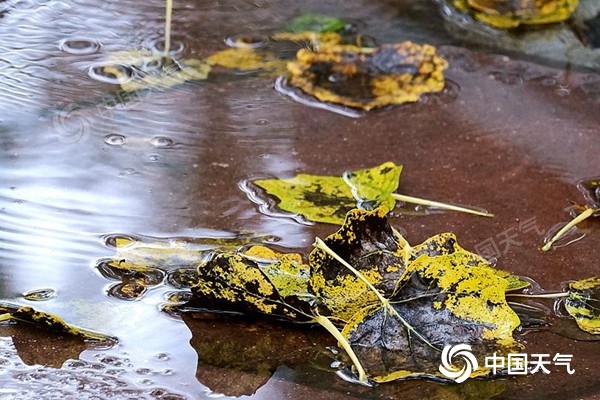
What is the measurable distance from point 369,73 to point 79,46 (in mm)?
542

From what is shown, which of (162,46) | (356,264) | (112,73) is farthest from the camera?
(162,46)

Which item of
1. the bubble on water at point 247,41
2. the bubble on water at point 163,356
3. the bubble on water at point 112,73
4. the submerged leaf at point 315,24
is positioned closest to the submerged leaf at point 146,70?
the bubble on water at point 112,73

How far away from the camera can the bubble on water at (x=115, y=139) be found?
1.43 meters

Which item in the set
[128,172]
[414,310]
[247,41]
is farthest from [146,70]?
[414,310]

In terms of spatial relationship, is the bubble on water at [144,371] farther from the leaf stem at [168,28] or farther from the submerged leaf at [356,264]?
the leaf stem at [168,28]

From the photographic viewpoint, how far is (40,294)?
1059mm

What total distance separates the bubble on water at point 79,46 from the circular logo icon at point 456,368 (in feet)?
3.32

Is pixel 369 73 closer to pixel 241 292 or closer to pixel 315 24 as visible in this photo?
pixel 315 24

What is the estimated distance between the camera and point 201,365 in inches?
37.9

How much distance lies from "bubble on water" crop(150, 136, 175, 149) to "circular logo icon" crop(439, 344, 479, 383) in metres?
0.63

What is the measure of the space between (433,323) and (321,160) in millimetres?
480

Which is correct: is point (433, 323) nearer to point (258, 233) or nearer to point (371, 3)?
point (258, 233)

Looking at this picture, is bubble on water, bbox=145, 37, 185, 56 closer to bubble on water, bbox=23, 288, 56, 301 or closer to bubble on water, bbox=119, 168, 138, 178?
bubble on water, bbox=119, 168, 138, 178

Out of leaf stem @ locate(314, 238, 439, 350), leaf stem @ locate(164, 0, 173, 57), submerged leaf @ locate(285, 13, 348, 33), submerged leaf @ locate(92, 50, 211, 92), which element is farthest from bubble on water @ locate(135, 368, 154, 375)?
submerged leaf @ locate(285, 13, 348, 33)
